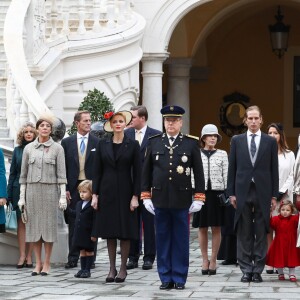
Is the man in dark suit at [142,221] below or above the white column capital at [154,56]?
below

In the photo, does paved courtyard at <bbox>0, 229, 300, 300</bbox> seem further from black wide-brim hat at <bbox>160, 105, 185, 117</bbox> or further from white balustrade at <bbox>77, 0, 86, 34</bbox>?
white balustrade at <bbox>77, 0, 86, 34</bbox>

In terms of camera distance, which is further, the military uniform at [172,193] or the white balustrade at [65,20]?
the white balustrade at [65,20]

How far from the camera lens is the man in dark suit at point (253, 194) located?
1322 cm

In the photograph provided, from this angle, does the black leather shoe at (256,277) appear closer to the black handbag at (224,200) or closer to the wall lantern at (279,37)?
the black handbag at (224,200)

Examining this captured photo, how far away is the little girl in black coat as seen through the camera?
13.6 metres

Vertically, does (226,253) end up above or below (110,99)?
below

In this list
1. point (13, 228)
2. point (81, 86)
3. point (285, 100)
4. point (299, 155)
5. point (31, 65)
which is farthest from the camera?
point (285, 100)

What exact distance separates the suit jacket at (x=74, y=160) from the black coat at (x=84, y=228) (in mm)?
841

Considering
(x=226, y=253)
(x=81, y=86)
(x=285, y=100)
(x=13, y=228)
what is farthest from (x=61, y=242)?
(x=285, y=100)

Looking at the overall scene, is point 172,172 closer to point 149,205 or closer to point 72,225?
point 149,205

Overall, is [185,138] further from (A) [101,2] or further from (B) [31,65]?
(A) [101,2]

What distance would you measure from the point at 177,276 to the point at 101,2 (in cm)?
845

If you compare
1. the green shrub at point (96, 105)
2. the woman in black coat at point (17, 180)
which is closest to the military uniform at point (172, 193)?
the woman in black coat at point (17, 180)

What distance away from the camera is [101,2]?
2027 centimetres
